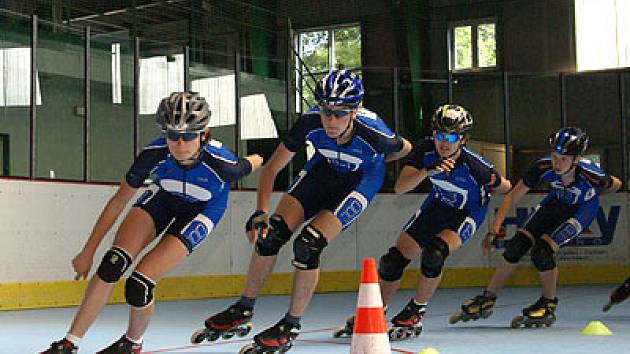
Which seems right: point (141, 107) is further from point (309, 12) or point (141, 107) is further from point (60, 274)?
point (309, 12)

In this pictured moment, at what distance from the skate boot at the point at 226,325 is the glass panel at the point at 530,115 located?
38.9 ft

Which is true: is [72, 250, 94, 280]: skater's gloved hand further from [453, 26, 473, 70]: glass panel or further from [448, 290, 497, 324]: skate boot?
[453, 26, 473, 70]: glass panel

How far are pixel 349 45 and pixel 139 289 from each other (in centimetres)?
1768

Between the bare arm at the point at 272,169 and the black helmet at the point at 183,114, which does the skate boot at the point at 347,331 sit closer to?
the bare arm at the point at 272,169

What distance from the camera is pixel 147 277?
5547 mm

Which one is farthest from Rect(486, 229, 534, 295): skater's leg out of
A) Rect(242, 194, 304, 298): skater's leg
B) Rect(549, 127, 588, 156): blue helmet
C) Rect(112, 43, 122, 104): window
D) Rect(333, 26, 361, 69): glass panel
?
Rect(333, 26, 361, 69): glass panel

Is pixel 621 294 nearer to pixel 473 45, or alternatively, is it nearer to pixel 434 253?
pixel 434 253

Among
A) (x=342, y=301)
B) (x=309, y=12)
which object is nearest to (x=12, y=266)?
(x=342, y=301)

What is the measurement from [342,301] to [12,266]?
4231 millimetres

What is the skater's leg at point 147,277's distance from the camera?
18.2 feet

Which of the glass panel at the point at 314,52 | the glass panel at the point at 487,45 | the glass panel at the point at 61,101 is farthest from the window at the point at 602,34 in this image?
the glass panel at the point at 61,101

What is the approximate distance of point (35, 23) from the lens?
1246 cm

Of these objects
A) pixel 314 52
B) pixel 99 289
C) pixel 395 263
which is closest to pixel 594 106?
pixel 314 52

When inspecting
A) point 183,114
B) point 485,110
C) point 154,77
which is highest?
point 154,77
